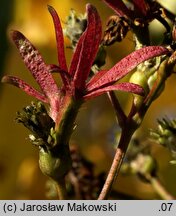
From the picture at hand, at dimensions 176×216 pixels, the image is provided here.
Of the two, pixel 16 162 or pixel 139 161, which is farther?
pixel 16 162

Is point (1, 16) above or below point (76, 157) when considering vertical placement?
above

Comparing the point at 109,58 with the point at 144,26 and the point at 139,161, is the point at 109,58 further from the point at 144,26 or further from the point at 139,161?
the point at 144,26

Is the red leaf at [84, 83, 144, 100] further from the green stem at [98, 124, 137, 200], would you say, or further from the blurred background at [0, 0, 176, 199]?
the blurred background at [0, 0, 176, 199]

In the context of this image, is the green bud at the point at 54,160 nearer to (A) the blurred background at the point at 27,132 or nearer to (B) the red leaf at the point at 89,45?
(B) the red leaf at the point at 89,45

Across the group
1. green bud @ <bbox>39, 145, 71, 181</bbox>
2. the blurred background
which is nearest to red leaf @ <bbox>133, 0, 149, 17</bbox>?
green bud @ <bbox>39, 145, 71, 181</bbox>

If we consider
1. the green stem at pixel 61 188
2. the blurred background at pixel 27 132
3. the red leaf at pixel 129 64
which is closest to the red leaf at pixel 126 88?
the red leaf at pixel 129 64

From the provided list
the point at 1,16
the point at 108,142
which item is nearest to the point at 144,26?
the point at 108,142
